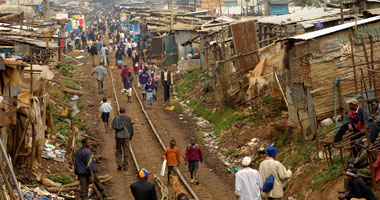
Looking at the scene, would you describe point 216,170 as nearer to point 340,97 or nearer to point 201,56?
point 340,97

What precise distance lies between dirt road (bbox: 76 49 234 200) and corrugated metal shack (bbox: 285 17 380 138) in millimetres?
2716

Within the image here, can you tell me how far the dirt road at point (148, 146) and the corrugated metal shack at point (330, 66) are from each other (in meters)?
2.72

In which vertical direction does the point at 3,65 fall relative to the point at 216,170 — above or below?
above

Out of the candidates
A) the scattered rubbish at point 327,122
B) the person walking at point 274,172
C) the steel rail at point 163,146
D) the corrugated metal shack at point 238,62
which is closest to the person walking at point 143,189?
the person walking at point 274,172

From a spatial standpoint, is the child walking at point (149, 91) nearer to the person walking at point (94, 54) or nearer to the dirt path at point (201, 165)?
the dirt path at point (201, 165)

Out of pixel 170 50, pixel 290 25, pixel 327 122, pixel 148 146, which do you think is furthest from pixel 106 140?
pixel 170 50

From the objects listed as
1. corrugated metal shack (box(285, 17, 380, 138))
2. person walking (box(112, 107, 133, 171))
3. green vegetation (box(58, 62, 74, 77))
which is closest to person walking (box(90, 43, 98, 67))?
green vegetation (box(58, 62, 74, 77))

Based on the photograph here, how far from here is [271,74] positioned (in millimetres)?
18359

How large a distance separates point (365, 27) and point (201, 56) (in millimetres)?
16228

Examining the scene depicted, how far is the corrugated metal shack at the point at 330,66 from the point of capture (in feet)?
49.3

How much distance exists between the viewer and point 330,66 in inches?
598

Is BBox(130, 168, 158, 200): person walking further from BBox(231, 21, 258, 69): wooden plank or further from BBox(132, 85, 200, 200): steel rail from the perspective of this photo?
BBox(231, 21, 258, 69): wooden plank

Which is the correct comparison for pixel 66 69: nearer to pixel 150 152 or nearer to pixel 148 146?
pixel 148 146

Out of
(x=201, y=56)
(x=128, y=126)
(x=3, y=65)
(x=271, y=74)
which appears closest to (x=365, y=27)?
(x=271, y=74)
